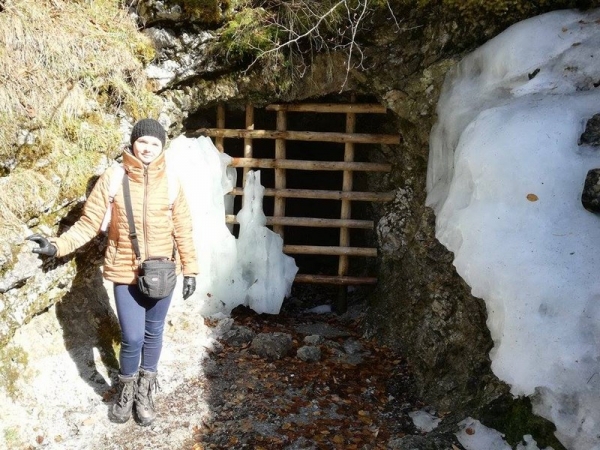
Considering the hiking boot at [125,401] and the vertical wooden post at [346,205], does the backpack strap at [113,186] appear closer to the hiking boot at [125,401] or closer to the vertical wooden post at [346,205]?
the hiking boot at [125,401]

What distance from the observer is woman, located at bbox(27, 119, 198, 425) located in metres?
3.33

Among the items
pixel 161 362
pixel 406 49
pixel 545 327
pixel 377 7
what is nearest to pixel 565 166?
pixel 545 327

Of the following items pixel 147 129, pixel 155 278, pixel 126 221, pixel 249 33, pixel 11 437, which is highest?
pixel 249 33

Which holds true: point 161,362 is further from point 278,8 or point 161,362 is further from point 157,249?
point 278,8

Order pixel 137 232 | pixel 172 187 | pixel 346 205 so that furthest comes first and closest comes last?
pixel 346 205 → pixel 172 187 → pixel 137 232

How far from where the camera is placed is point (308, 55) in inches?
192

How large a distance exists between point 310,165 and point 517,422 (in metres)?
3.19

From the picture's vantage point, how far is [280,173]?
5434 millimetres

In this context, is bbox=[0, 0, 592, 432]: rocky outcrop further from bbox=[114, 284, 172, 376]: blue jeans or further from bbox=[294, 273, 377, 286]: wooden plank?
bbox=[114, 284, 172, 376]: blue jeans

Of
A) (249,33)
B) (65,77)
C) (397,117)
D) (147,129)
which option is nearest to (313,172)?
(397,117)

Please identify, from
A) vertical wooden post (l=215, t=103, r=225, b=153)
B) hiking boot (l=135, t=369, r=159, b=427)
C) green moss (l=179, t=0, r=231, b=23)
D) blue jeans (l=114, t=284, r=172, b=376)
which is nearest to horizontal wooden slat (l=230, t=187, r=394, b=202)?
vertical wooden post (l=215, t=103, r=225, b=153)

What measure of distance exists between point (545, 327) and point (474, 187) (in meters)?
1.15

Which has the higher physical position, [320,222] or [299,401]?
[320,222]

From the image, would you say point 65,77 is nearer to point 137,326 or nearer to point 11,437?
point 137,326
